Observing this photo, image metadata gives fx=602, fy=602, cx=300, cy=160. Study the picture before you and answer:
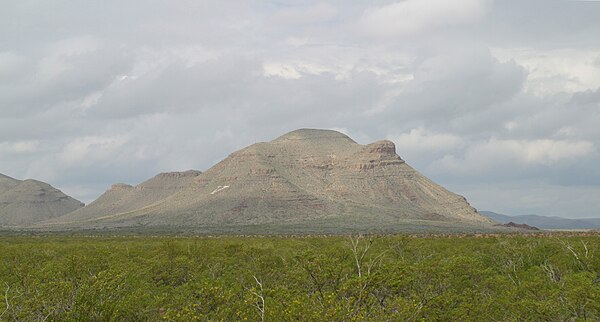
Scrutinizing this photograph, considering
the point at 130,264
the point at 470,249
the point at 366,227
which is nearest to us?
the point at 130,264

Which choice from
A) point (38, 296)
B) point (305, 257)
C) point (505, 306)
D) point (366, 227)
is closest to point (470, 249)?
point (505, 306)

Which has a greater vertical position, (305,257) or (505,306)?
(305,257)

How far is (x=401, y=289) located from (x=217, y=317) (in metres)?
11.1

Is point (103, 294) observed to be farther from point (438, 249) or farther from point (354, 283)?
point (438, 249)

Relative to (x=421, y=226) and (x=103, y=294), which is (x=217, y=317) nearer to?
(x=103, y=294)

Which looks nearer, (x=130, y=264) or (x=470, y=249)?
(x=130, y=264)

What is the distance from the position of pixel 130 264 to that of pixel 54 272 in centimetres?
803

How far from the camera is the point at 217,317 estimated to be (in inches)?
1064

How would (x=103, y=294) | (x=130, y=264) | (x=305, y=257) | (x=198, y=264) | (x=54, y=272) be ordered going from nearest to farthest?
(x=103, y=294)
(x=305, y=257)
(x=54, y=272)
(x=130, y=264)
(x=198, y=264)

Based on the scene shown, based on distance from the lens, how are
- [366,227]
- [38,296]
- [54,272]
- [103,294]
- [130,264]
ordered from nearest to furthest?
1. [38,296]
2. [103,294]
3. [54,272]
4. [130,264]
5. [366,227]

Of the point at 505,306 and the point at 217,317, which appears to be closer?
the point at 217,317

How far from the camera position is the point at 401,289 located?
3316 centimetres

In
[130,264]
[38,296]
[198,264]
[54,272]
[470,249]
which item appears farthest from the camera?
[470,249]

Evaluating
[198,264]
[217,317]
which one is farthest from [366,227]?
[217,317]
